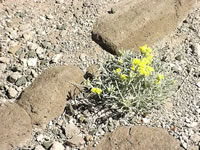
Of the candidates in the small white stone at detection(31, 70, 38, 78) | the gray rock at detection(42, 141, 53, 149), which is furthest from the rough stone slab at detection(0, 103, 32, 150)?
the small white stone at detection(31, 70, 38, 78)

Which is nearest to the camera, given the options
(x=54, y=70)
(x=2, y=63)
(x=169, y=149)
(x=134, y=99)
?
(x=169, y=149)

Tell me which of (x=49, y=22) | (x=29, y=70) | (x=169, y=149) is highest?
(x=49, y=22)

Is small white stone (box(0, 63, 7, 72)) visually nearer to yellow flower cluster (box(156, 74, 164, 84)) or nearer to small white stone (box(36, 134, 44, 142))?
small white stone (box(36, 134, 44, 142))

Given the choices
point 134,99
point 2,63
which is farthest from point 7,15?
point 134,99

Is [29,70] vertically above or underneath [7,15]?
underneath

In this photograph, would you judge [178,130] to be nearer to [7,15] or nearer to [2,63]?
[2,63]

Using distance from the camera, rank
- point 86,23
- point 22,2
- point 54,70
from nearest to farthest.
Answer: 1. point 54,70
2. point 86,23
3. point 22,2

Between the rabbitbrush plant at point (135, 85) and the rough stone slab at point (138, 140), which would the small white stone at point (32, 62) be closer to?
the rabbitbrush plant at point (135, 85)
